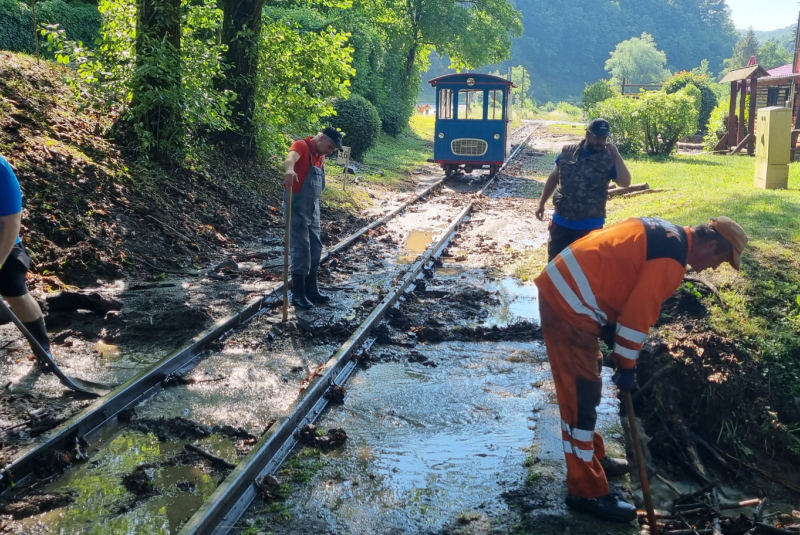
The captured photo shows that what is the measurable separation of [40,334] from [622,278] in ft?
15.2

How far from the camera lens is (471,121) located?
71.7ft

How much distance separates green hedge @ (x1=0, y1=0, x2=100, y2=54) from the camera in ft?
50.5

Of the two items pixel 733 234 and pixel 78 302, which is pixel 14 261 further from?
pixel 733 234

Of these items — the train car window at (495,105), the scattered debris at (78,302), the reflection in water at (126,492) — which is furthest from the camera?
the train car window at (495,105)

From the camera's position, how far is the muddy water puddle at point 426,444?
411 cm

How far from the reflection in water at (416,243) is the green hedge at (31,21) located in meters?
7.78

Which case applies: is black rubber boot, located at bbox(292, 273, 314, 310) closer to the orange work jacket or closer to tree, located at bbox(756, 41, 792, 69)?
the orange work jacket

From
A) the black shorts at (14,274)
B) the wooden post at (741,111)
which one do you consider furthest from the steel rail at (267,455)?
the wooden post at (741,111)

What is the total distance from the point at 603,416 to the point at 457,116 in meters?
17.5

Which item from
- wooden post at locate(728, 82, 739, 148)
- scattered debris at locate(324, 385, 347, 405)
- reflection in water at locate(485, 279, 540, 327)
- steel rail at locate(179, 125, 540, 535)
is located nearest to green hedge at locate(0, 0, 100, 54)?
reflection in water at locate(485, 279, 540, 327)

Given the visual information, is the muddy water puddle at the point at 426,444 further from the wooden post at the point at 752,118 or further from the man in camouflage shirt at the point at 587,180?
the wooden post at the point at 752,118

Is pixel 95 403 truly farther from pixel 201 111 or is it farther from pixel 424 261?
pixel 201 111

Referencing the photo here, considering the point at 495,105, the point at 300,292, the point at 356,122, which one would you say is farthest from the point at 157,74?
the point at 495,105

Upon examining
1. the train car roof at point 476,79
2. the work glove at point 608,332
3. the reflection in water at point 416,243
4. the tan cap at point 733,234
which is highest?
the train car roof at point 476,79
